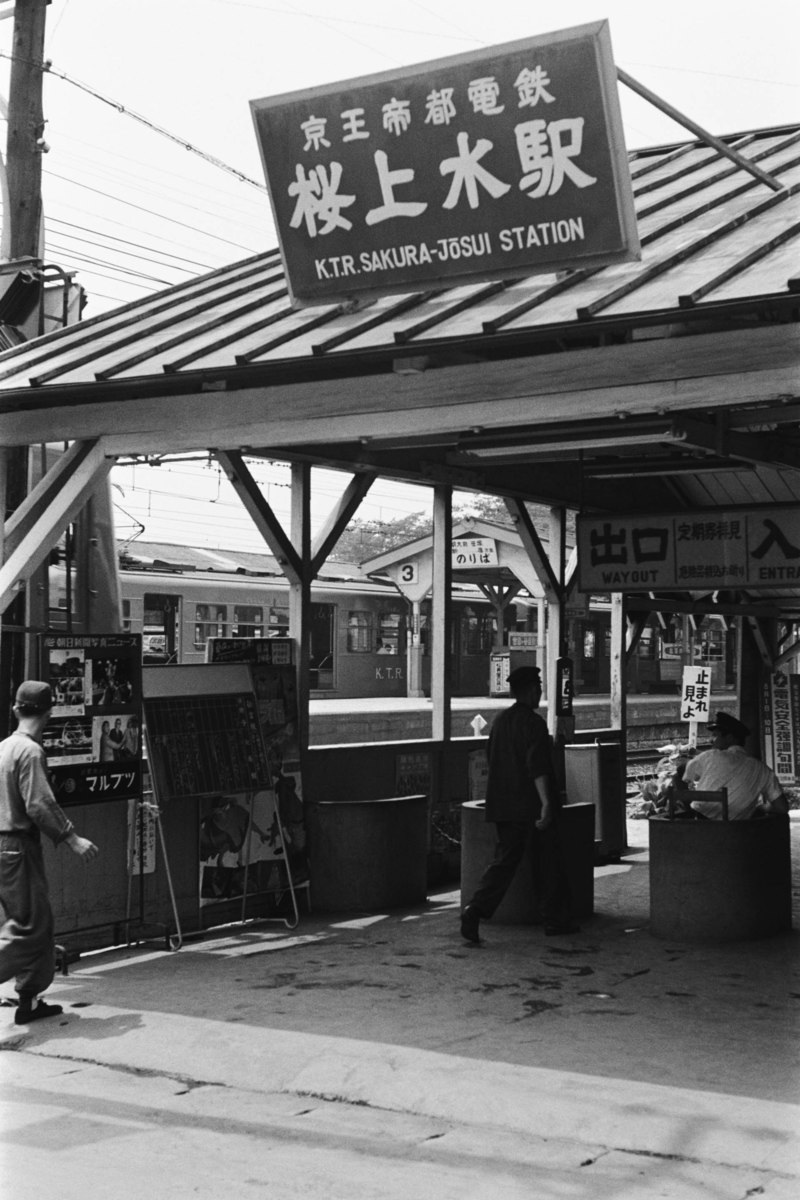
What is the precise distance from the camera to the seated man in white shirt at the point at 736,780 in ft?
31.0

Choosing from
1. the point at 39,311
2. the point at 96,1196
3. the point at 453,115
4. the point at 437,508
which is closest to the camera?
the point at 96,1196

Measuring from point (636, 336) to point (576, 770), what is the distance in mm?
7294

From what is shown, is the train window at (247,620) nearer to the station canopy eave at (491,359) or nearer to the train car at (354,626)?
the train car at (354,626)

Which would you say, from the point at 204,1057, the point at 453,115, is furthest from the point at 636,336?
the point at 204,1057

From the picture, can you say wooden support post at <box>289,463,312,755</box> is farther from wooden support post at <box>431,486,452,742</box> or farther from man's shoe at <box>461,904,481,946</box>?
man's shoe at <box>461,904,481,946</box>

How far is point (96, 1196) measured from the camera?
4.76m

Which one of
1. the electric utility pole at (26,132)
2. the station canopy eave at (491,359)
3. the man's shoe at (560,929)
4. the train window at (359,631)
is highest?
the electric utility pole at (26,132)

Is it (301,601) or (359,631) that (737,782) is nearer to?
(301,601)

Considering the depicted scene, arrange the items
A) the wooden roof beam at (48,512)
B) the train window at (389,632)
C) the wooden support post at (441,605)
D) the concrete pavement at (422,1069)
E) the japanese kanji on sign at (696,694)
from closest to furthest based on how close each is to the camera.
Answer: the concrete pavement at (422,1069) → the wooden roof beam at (48,512) → the wooden support post at (441,605) → the japanese kanji on sign at (696,694) → the train window at (389,632)

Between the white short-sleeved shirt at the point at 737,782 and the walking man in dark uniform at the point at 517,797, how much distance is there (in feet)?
3.45

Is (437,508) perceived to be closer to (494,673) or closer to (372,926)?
(372,926)

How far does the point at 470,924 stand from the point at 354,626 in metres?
21.6

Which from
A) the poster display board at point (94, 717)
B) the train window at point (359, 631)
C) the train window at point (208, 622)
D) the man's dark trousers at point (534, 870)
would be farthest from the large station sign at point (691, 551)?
the train window at point (359, 631)

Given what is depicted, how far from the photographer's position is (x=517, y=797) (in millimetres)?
9172
